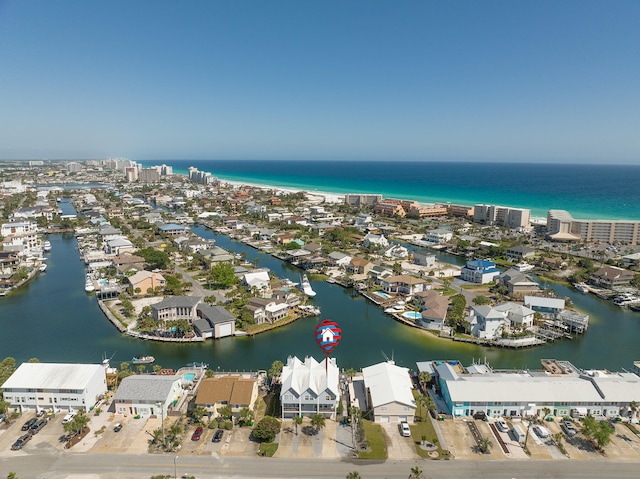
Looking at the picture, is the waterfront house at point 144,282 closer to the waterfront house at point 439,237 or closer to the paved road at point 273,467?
the paved road at point 273,467

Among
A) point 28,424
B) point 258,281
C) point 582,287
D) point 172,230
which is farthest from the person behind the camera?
point 172,230

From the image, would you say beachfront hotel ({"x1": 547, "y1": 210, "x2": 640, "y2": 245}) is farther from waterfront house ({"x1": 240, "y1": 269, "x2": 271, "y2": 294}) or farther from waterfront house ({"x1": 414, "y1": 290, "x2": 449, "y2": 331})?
waterfront house ({"x1": 240, "y1": 269, "x2": 271, "y2": 294})

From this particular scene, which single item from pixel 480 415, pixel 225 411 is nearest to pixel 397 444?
pixel 480 415

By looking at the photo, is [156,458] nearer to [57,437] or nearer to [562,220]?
[57,437]

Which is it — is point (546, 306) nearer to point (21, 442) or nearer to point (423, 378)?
point (423, 378)

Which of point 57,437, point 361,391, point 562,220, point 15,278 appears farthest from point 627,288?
point 15,278

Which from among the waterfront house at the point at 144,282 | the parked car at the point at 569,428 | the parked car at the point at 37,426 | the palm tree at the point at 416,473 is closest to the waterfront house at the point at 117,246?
the waterfront house at the point at 144,282
